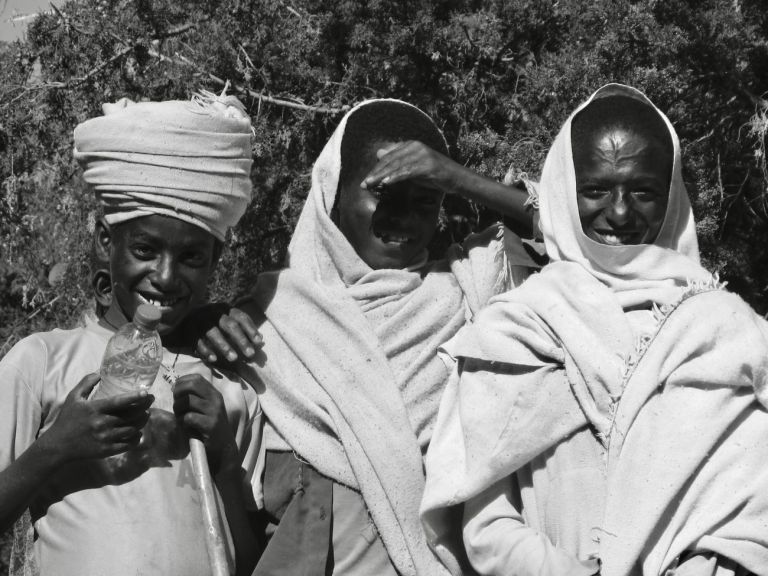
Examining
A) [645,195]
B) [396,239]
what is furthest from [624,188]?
[396,239]

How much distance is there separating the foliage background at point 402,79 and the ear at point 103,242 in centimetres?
204

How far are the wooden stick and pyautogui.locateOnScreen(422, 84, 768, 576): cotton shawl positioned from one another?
55 centimetres

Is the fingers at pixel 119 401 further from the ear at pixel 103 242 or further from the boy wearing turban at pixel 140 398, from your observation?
the ear at pixel 103 242

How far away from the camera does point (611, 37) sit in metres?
4.53

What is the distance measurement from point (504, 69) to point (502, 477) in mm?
3078

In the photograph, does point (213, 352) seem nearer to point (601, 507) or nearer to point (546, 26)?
point (601, 507)

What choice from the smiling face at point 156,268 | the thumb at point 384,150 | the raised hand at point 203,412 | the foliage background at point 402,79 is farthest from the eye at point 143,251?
the foliage background at point 402,79

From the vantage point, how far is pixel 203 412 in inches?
115

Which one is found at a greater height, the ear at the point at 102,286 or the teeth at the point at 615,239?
the teeth at the point at 615,239

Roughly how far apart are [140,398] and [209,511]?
401 millimetres

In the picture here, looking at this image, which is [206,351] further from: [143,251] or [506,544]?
[506,544]

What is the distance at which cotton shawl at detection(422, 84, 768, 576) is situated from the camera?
2.43 metres

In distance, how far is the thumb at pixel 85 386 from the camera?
8.97ft

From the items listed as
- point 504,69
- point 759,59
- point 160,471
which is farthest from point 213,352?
point 759,59
